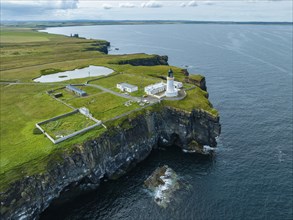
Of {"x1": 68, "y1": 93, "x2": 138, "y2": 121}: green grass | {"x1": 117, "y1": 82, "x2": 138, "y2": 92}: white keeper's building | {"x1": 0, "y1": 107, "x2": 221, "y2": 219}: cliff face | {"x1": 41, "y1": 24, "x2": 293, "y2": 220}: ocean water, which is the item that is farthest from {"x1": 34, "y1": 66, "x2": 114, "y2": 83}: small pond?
{"x1": 41, "y1": 24, "x2": 293, "y2": 220}: ocean water

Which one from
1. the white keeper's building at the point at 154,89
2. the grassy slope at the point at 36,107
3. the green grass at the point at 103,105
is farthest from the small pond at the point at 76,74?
the white keeper's building at the point at 154,89

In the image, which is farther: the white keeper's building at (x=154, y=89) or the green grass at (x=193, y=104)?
the white keeper's building at (x=154, y=89)

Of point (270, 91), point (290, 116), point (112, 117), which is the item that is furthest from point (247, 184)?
point (270, 91)

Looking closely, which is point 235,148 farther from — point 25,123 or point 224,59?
point 224,59

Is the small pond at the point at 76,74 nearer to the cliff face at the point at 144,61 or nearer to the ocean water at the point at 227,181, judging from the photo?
the cliff face at the point at 144,61

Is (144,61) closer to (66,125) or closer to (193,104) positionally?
(193,104)

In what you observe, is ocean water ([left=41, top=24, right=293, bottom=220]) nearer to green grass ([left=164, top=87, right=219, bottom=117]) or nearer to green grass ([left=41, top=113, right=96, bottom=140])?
green grass ([left=164, top=87, right=219, bottom=117])
